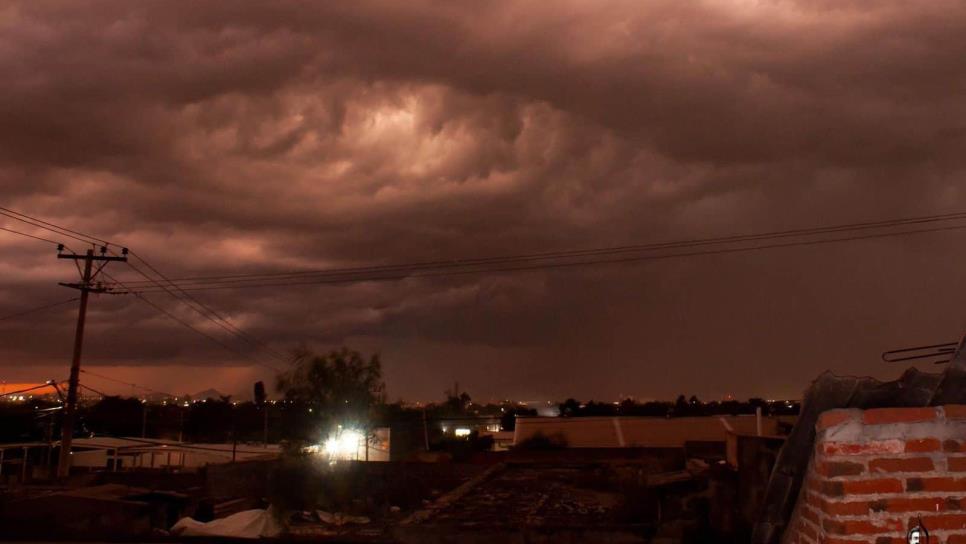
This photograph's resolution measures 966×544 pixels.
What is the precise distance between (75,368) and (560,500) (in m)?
24.5

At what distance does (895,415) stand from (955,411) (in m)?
0.33

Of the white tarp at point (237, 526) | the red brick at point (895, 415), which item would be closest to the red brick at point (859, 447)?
the red brick at point (895, 415)

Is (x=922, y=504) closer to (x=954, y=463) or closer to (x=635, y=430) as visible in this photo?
(x=954, y=463)

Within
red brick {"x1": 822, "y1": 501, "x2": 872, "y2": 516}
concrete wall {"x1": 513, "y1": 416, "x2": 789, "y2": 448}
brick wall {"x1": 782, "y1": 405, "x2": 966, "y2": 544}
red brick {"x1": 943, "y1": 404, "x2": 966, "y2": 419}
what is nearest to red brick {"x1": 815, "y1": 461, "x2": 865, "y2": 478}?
brick wall {"x1": 782, "y1": 405, "x2": 966, "y2": 544}

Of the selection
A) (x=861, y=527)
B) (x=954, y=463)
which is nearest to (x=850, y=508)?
(x=861, y=527)

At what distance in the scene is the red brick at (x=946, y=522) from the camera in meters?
3.90

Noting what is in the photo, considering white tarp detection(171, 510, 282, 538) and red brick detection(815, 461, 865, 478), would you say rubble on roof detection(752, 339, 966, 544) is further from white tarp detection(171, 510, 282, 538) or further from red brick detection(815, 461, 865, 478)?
white tarp detection(171, 510, 282, 538)

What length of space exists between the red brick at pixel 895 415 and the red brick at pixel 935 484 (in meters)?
0.31

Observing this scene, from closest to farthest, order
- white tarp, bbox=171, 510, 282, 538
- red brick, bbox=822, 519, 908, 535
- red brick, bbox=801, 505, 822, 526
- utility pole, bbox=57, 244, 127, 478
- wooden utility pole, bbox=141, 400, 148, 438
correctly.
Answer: red brick, bbox=822, 519, 908, 535 → red brick, bbox=801, 505, 822, 526 → white tarp, bbox=171, 510, 282, 538 → utility pole, bbox=57, 244, 127, 478 → wooden utility pole, bbox=141, 400, 148, 438

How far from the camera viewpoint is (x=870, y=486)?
12.7 ft

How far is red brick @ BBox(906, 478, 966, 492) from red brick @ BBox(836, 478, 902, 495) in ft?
0.26

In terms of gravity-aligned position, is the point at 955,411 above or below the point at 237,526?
above

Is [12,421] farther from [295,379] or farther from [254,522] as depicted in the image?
[254,522]

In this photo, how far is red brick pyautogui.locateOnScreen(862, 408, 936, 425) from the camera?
152 inches
